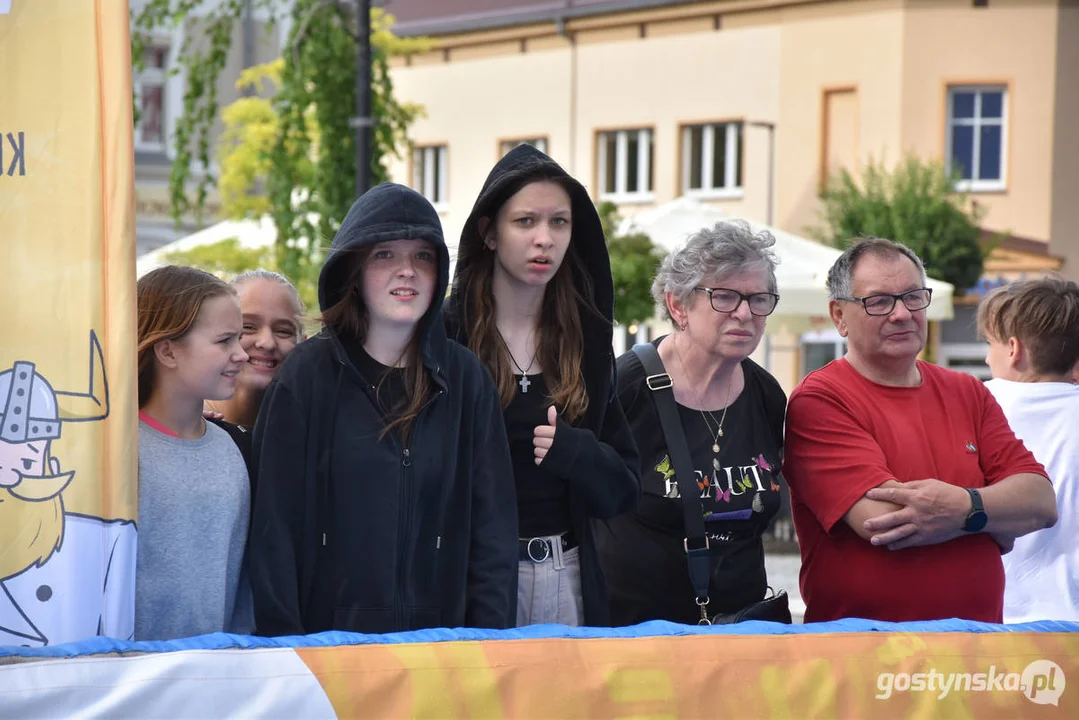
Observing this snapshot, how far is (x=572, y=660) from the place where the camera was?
2.73 metres

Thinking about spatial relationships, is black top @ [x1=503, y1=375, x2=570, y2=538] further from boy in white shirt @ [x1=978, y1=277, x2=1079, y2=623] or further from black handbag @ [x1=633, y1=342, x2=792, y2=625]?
boy in white shirt @ [x1=978, y1=277, x2=1079, y2=623]

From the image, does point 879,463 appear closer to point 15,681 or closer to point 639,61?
point 15,681

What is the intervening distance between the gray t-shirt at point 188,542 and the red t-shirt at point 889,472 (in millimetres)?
1445

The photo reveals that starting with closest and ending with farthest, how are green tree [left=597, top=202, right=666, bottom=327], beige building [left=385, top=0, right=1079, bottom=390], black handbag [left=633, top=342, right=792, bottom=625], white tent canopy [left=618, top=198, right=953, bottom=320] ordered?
black handbag [left=633, top=342, right=792, bottom=625] → white tent canopy [left=618, top=198, right=953, bottom=320] → green tree [left=597, top=202, right=666, bottom=327] → beige building [left=385, top=0, right=1079, bottom=390]

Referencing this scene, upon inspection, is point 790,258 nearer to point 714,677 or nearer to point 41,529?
point 714,677

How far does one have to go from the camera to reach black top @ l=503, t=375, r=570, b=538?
3.52 m

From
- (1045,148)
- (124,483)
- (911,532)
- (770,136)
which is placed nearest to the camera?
(124,483)

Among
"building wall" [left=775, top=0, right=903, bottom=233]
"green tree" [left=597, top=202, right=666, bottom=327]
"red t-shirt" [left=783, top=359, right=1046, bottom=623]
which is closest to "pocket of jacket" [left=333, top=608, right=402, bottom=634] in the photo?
"red t-shirt" [left=783, top=359, right=1046, bottom=623]

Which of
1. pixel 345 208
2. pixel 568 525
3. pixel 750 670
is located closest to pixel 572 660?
pixel 750 670

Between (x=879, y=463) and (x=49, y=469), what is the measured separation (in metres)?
1.99

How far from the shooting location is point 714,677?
2.77 metres

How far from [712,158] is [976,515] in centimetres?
2642

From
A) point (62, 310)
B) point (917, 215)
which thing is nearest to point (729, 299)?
point (62, 310)

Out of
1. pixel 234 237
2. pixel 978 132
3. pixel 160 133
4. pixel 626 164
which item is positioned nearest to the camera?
pixel 234 237
